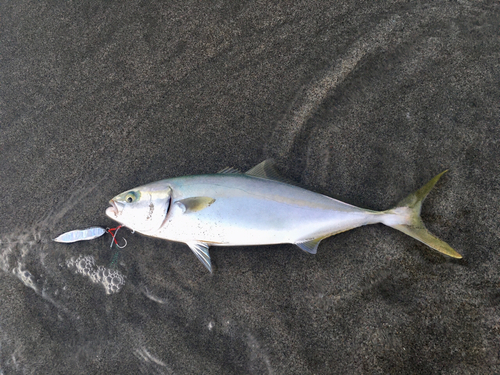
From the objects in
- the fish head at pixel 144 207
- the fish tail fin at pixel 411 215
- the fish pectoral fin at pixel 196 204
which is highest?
the fish head at pixel 144 207

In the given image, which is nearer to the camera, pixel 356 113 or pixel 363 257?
pixel 363 257

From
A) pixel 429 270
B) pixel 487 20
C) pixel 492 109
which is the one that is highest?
pixel 487 20

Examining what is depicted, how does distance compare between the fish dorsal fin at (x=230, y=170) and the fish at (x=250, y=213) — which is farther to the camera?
the fish dorsal fin at (x=230, y=170)

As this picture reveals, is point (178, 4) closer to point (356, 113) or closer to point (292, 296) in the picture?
point (356, 113)

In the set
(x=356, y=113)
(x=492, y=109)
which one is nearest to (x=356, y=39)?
(x=356, y=113)

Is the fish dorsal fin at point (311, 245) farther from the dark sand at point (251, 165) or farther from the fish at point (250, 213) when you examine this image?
the dark sand at point (251, 165)

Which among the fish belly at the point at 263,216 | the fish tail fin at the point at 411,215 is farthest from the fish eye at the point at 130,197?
the fish tail fin at the point at 411,215

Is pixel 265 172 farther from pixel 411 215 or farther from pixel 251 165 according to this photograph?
pixel 411 215

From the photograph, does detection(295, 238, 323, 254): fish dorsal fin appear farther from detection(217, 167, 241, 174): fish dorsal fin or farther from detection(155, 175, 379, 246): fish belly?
detection(217, 167, 241, 174): fish dorsal fin

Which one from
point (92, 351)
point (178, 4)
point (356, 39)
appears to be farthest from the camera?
point (178, 4)
